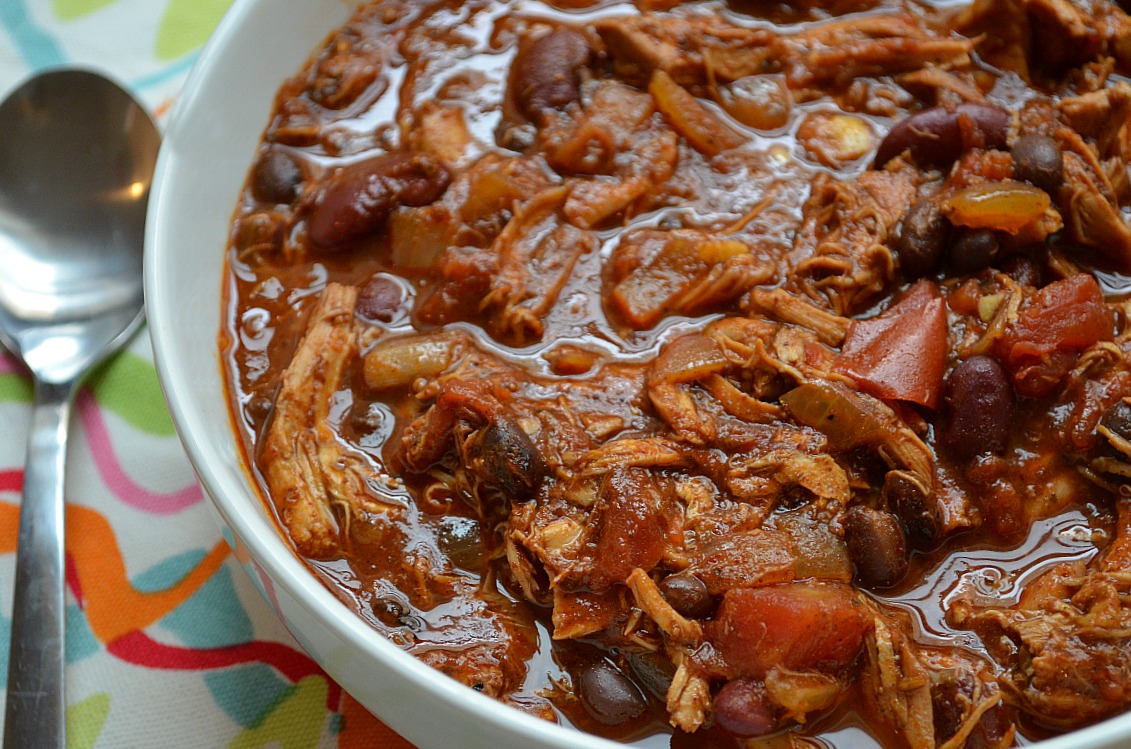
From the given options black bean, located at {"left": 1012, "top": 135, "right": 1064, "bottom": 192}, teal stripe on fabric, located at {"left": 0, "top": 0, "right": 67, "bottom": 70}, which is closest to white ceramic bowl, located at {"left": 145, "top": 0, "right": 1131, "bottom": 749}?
teal stripe on fabric, located at {"left": 0, "top": 0, "right": 67, "bottom": 70}

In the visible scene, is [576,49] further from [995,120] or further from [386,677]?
[386,677]

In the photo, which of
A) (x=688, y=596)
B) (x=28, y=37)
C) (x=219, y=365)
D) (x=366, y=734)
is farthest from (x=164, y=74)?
(x=688, y=596)

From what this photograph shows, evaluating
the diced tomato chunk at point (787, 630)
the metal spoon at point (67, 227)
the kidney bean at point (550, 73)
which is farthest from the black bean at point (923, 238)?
the metal spoon at point (67, 227)

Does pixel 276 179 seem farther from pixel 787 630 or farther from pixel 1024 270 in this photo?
pixel 1024 270

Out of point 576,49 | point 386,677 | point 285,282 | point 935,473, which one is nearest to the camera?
point 386,677

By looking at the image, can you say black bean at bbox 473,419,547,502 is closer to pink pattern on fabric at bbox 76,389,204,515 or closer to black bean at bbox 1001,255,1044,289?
pink pattern on fabric at bbox 76,389,204,515

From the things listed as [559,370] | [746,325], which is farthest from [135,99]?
[746,325]
